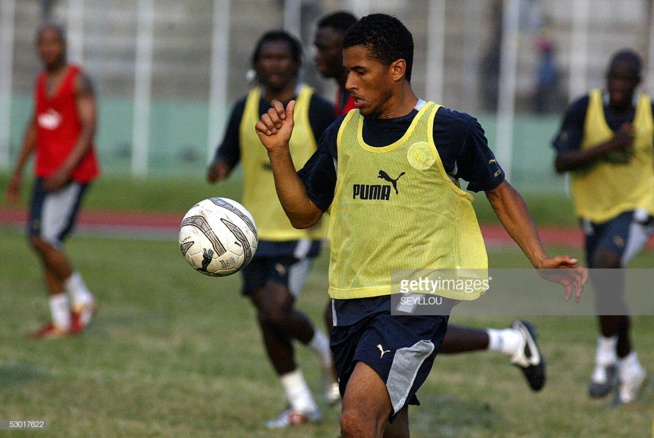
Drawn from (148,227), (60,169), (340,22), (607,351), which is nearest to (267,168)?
(340,22)

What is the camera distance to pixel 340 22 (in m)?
6.71

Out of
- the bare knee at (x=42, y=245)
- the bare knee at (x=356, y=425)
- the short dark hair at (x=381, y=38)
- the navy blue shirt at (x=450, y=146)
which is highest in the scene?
the short dark hair at (x=381, y=38)

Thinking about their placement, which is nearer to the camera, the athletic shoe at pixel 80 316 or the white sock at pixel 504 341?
the white sock at pixel 504 341

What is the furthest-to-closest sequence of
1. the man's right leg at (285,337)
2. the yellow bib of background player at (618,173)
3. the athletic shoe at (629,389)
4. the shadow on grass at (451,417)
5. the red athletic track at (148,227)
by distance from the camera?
the red athletic track at (148,227)
the yellow bib of background player at (618,173)
the athletic shoe at (629,389)
the man's right leg at (285,337)
the shadow on grass at (451,417)

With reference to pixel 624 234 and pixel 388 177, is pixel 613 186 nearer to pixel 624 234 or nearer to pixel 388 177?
pixel 624 234

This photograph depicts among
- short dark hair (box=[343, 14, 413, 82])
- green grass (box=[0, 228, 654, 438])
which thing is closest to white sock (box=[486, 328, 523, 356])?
green grass (box=[0, 228, 654, 438])

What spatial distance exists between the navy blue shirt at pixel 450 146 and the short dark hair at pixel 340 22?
2086mm

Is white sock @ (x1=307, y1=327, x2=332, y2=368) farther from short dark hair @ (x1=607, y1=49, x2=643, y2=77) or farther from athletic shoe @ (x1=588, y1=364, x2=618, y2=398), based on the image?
short dark hair @ (x1=607, y1=49, x2=643, y2=77)

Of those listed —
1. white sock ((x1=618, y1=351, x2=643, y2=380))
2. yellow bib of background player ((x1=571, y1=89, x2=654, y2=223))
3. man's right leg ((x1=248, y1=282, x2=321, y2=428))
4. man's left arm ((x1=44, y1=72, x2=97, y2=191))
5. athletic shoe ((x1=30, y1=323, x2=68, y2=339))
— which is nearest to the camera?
man's right leg ((x1=248, y1=282, x2=321, y2=428))

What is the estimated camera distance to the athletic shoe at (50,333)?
368 inches

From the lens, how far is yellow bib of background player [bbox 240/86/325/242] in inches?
271

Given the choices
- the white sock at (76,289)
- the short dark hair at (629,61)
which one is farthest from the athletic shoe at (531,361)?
the white sock at (76,289)

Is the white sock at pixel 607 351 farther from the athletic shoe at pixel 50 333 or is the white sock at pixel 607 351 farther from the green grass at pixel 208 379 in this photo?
the athletic shoe at pixel 50 333

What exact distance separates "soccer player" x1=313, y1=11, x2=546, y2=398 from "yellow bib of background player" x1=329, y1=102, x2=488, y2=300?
1213 millimetres
